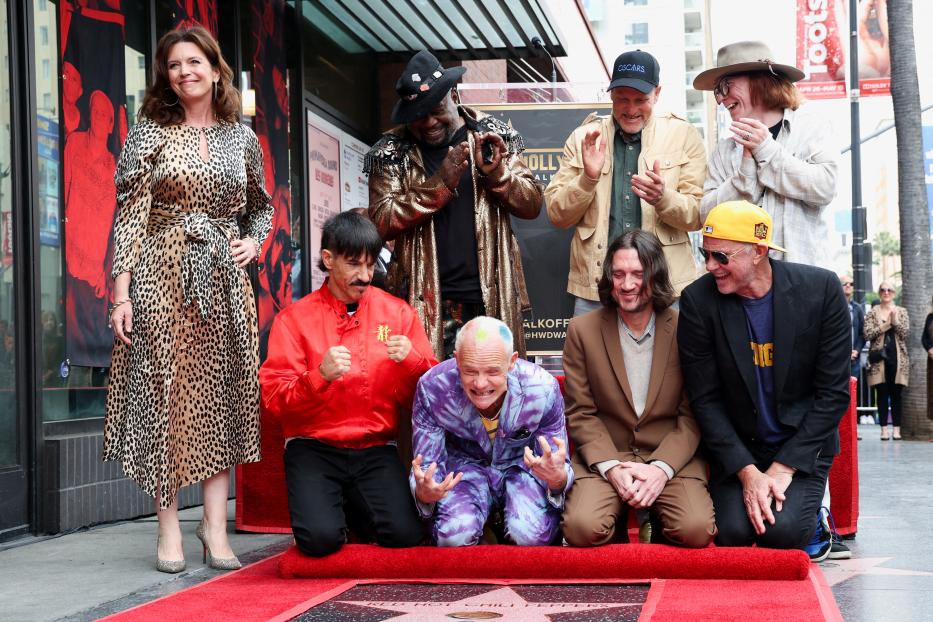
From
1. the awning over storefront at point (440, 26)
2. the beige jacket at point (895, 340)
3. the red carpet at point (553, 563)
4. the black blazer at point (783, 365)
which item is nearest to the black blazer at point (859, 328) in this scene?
the beige jacket at point (895, 340)

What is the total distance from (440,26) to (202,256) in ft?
21.1

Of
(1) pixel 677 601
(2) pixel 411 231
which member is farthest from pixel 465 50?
(1) pixel 677 601

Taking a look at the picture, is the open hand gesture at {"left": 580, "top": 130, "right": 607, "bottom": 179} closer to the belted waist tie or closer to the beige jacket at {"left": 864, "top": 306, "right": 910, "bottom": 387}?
the belted waist tie

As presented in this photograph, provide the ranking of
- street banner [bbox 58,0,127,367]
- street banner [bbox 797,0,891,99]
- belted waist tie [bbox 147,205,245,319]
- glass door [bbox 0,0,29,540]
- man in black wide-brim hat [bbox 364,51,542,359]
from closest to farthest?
belted waist tie [bbox 147,205,245,319], man in black wide-brim hat [bbox 364,51,542,359], glass door [bbox 0,0,29,540], street banner [bbox 58,0,127,367], street banner [bbox 797,0,891,99]

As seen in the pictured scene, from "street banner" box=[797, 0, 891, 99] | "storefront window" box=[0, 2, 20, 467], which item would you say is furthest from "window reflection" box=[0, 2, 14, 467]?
"street banner" box=[797, 0, 891, 99]

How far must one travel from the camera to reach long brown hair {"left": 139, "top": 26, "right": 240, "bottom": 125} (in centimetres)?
451

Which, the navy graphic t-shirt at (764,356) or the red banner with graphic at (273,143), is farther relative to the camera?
the red banner with graphic at (273,143)

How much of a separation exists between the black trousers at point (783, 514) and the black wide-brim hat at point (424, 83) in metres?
2.06

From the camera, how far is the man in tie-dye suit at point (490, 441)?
4219 mm

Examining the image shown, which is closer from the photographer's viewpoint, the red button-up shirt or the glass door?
the red button-up shirt

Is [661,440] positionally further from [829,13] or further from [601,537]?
[829,13]

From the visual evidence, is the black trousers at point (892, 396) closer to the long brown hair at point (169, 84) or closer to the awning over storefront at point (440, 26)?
the awning over storefront at point (440, 26)

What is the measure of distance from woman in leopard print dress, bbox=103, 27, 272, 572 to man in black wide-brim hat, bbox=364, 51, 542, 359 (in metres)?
0.81

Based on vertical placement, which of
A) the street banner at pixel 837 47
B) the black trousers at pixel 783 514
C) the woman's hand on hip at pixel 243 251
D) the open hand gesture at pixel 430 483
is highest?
the street banner at pixel 837 47
